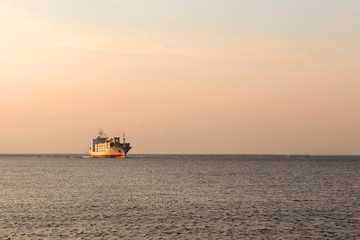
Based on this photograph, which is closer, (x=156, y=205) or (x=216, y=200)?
(x=156, y=205)

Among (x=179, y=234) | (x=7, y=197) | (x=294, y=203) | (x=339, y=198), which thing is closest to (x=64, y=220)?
(x=179, y=234)

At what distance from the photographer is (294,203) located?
61594 millimetres

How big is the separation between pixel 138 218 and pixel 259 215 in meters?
13.2

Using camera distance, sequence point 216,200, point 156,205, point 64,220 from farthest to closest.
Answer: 1. point 216,200
2. point 156,205
3. point 64,220

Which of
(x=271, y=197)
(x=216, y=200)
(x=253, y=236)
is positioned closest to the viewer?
(x=253, y=236)

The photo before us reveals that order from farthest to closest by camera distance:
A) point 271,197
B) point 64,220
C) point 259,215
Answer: point 271,197, point 259,215, point 64,220

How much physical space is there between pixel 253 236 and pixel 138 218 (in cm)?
1372

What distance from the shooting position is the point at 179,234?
38562mm

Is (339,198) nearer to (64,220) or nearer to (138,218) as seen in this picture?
(138,218)

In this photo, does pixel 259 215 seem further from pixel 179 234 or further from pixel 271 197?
pixel 271 197

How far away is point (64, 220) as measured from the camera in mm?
45312

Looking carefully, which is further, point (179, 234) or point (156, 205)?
point (156, 205)

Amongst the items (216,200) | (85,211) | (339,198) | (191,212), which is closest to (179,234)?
(191,212)

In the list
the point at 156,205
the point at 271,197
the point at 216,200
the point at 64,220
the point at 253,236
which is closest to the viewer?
the point at 253,236
